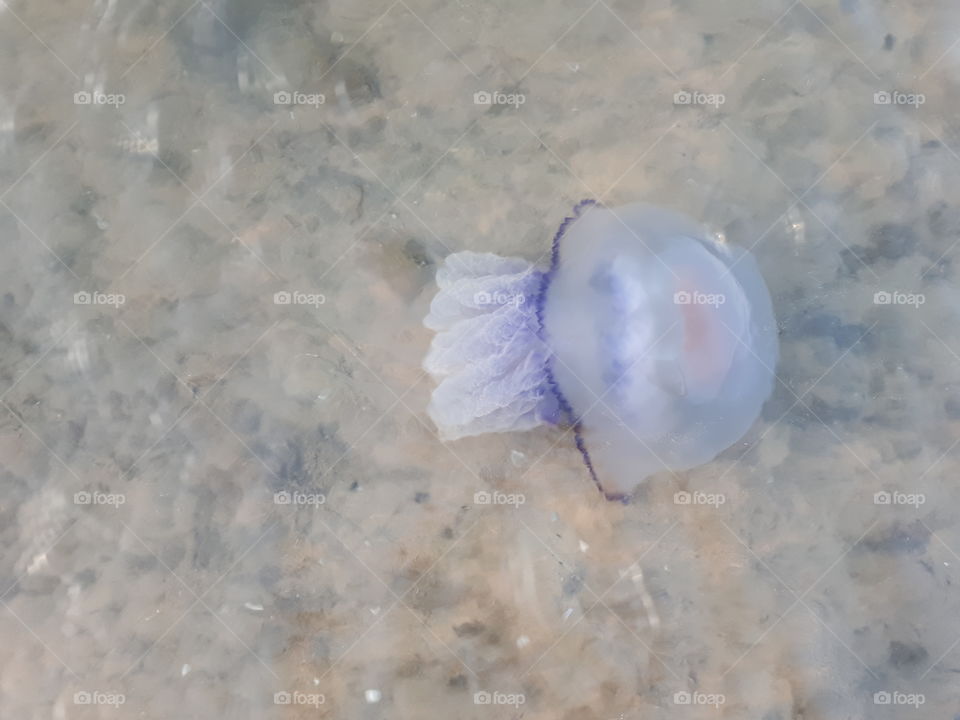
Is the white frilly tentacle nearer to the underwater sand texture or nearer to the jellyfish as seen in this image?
the jellyfish

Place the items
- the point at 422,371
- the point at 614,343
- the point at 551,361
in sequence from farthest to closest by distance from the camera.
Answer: the point at 422,371, the point at 551,361, the point at 614,343

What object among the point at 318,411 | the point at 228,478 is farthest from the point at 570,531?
the point at 228,478

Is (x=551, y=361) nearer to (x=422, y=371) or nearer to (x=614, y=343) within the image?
(x=614, y=343)

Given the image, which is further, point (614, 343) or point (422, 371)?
point (422, 371)

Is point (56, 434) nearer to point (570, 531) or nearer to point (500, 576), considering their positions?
point (500, 576)

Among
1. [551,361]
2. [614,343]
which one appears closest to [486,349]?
[551,361]

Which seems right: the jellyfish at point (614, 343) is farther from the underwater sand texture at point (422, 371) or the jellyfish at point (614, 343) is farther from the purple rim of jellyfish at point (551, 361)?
the underwater sand texture at point (422, 371)

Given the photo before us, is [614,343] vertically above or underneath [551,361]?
above

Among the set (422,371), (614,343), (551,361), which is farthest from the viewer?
(422,371)

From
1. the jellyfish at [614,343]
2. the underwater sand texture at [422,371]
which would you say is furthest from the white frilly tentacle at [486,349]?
the underwater sand texture at [422,371]
